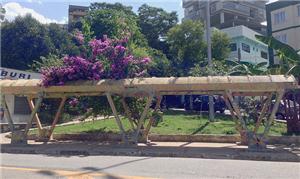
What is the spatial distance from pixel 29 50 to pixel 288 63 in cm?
2675

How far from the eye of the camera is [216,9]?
70188 millimetres

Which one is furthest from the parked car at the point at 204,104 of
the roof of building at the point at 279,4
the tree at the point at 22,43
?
the roof of building at the point at 279,4

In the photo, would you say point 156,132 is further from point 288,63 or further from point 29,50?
point 29,50

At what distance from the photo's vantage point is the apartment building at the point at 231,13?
2734 inches

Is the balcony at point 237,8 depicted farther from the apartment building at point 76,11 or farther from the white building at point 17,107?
the white building at point 17,107

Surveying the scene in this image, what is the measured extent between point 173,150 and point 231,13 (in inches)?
2461

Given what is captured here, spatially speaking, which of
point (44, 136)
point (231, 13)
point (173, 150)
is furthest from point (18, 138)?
point (231, 13)

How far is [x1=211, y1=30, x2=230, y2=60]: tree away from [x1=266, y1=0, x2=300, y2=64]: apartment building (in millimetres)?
4925

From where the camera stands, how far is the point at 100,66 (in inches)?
570

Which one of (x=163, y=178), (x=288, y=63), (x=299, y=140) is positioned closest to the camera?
(x=163, y=178)

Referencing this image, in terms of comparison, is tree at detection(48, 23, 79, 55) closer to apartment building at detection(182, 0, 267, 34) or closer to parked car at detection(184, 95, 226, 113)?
parked car at detection(184, 95, 226, 113)

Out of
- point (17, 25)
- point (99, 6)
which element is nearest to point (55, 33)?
point (17, 25)

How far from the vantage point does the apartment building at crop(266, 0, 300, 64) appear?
4122 cm

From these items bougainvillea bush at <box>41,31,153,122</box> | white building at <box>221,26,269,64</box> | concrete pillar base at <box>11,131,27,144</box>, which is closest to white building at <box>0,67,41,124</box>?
concrete pillar base at <box>11,131,27,144</box>
